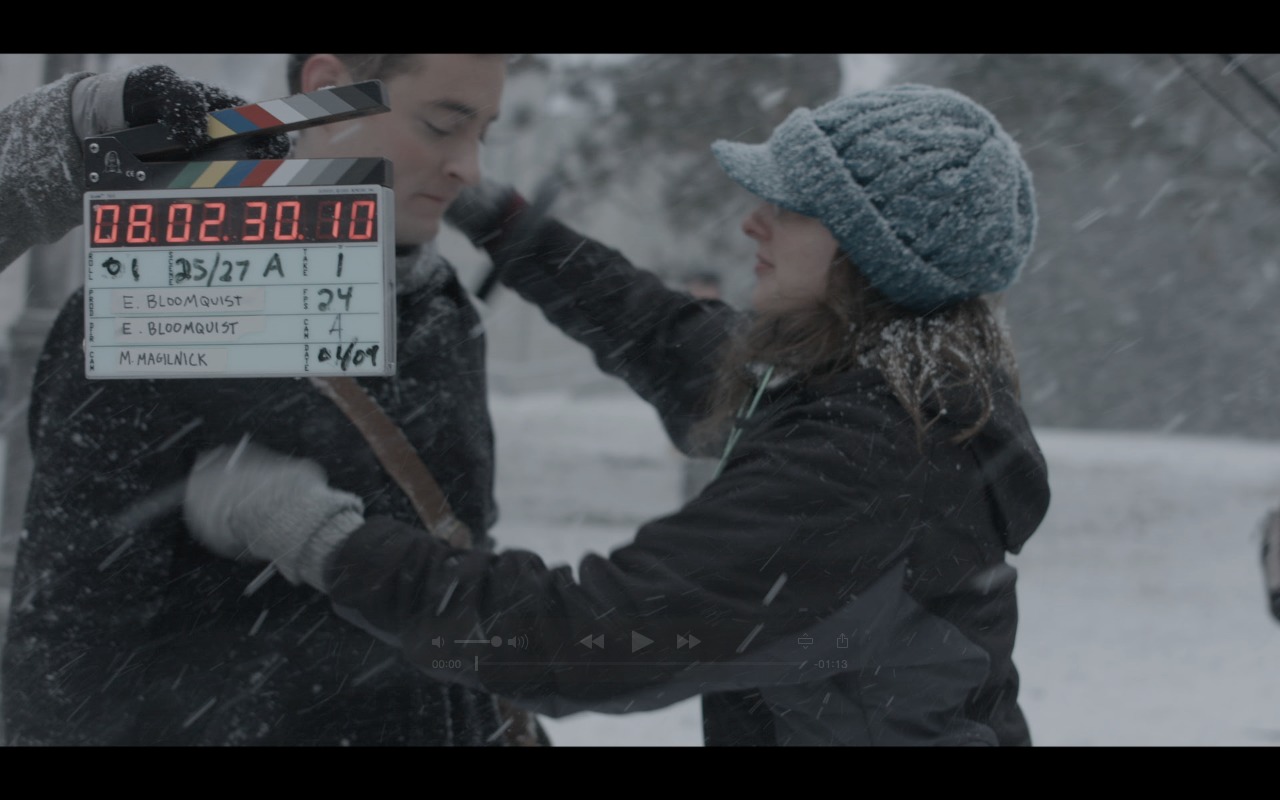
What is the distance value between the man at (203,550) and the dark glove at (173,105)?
305mm

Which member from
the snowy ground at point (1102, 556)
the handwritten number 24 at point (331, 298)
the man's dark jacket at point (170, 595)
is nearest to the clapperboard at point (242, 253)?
the handwritten number 24 at point (331, 298)

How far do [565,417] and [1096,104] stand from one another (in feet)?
30.6

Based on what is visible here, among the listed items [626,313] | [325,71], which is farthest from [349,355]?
[626,313]

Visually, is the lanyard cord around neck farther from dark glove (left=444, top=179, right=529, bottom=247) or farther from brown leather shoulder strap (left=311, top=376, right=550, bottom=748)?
dark glove (left=444, top=179, right=529, bottom=247)

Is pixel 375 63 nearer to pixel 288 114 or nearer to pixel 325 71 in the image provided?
pixel 325 71

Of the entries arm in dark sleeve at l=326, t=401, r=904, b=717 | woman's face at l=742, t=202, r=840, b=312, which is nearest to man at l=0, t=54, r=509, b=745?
arm in dark sleeve at l=326, t=401, r=904, b=717

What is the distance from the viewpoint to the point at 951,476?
1.77m

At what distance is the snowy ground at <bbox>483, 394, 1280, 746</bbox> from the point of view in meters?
3.09

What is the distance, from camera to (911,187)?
173 centimetres

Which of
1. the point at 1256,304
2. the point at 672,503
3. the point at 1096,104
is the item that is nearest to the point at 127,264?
the point at 1096,104

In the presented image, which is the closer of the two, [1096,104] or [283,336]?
[283,336]

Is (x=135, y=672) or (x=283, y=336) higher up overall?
(x=283, y=336)

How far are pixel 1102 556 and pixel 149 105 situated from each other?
7.17m

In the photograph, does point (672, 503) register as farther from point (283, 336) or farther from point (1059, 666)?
point (283, 336)
